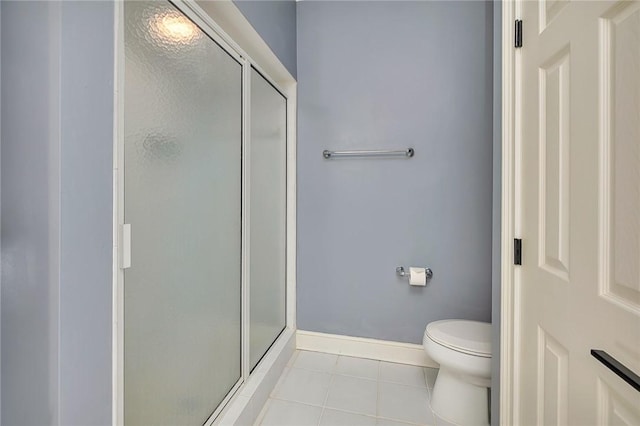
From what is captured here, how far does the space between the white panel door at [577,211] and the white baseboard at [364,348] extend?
0.91 metres

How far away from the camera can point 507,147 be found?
3.51ft

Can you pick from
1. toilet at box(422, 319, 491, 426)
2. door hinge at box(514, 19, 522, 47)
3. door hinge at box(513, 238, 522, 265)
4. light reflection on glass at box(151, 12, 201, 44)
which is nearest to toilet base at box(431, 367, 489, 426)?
toilet at box(422, 319, 491, 426)

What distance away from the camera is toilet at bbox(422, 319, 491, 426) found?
1.35 m

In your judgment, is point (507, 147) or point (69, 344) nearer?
point (69, 344)

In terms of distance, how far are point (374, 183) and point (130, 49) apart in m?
1.48

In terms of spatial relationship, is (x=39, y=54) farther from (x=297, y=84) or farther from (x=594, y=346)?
(x=297, y=84)

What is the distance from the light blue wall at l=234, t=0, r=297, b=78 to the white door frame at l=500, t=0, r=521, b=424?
1032mm

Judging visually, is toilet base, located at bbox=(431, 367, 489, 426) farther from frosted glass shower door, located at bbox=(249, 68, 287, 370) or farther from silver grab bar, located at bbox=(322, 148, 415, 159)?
silver grab bar, located at bbox=(322, 148, 415, 159)

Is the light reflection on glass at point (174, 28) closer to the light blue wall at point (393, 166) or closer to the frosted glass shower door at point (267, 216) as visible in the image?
the frosted glass shower door at point (267, 216)

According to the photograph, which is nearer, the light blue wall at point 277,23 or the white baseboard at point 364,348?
the light blue wall at point 277,23

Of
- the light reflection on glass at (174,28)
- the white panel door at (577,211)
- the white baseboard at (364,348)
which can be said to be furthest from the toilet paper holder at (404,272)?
the light reflection on glass at (174,28)

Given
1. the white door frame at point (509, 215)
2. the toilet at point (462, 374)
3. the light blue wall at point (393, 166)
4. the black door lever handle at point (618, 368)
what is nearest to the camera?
the black door lever handle at point (618, 368)

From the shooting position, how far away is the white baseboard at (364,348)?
193 cm

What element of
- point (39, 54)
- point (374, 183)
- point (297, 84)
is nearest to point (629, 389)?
point (39, 54)
